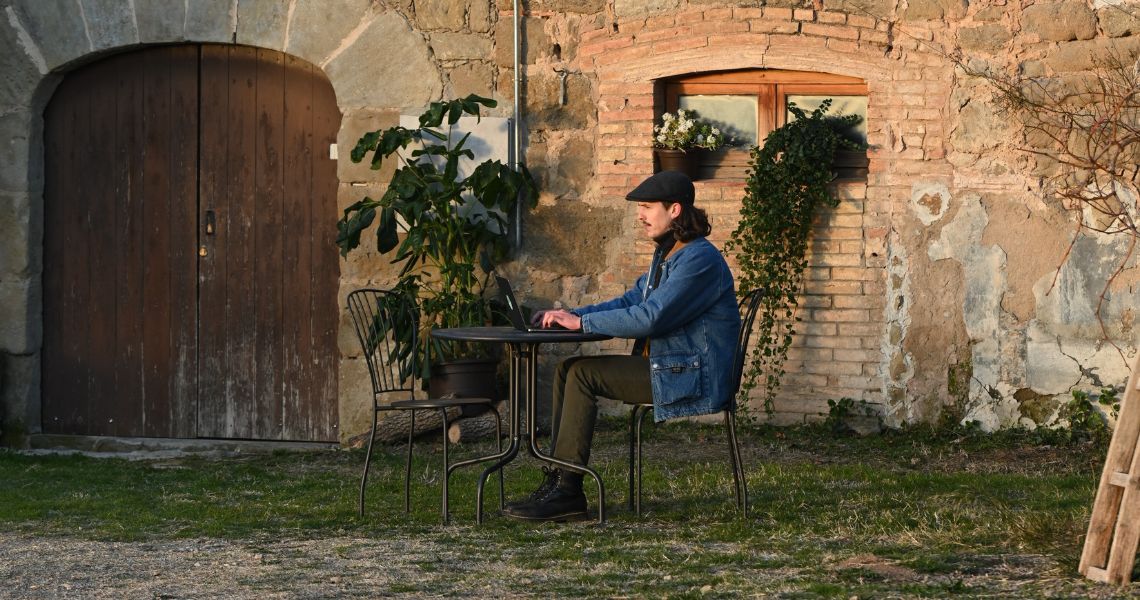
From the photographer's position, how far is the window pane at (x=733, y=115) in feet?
25.7

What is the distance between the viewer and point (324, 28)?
25.9 feet

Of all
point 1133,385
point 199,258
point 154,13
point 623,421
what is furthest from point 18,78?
point 1133,385

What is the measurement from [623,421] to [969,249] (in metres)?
2.06

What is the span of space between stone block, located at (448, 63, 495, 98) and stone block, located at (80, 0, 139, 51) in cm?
181

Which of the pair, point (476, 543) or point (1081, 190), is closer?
point (476, 543)

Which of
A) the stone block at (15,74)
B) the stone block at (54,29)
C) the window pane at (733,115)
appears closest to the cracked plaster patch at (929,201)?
the window pane at (733,115)

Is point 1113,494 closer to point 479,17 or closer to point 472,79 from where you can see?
point 472,79

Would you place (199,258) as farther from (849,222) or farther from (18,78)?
(849,222)

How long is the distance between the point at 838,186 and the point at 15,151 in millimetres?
4587

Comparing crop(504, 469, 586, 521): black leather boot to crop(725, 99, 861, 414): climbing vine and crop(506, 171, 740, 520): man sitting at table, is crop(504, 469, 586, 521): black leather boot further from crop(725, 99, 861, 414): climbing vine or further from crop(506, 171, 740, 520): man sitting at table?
crop(725, 99, 861, 414): climbing vine

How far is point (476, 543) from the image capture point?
15.8 ft

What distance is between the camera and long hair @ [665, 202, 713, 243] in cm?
514

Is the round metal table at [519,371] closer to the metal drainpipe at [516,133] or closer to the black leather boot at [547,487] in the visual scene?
the black leather boot at [547,487]

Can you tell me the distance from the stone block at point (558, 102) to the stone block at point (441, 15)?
0.52m
